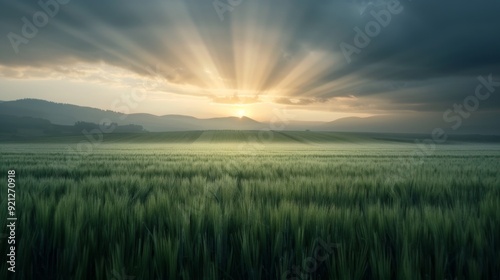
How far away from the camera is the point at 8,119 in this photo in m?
137

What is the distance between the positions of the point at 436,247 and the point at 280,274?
912 millimetres

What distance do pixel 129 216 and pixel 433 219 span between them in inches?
84.7

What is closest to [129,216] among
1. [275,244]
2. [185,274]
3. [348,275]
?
[185,274]

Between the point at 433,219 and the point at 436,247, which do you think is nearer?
the point at 436,247

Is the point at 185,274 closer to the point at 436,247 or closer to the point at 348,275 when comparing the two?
the point at 348,275

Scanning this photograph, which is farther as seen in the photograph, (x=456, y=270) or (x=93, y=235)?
(x=93, y=235)

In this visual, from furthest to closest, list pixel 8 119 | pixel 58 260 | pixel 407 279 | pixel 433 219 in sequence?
1. pixel 8 119
2. pixel 433 219
3. pixel 58 260
4. pixel 407 279

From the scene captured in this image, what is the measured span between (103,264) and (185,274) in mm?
498

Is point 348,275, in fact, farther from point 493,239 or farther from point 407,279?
point 493,239

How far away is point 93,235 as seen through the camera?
6.23 ft

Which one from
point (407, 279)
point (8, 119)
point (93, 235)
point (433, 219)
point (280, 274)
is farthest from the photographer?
point (8, 119)

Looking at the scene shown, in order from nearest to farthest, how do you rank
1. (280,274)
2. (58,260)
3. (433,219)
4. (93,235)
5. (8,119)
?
(280,274), (58,260), (93,235), (433,219), (8,119)

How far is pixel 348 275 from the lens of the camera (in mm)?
1462

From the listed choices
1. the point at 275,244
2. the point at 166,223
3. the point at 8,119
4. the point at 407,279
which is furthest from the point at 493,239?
the point at 8,119
